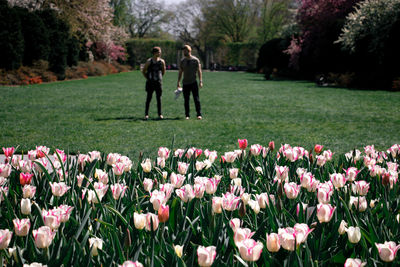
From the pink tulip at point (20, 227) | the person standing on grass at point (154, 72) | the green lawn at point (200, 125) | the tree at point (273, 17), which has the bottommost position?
the green lawn at point (200, 125)

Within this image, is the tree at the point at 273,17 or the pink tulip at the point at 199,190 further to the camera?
the tree at the point at 273,17

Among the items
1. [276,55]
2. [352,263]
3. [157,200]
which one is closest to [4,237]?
[157,200]

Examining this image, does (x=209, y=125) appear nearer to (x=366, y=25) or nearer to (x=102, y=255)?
(x=102, y=255)

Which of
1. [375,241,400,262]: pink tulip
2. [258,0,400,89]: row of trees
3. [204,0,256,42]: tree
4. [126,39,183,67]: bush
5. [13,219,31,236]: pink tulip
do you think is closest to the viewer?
[375,241,400,262]: pink tulip

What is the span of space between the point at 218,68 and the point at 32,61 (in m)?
35.9

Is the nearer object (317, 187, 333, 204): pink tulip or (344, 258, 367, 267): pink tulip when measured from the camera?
(344, 258, 367, 267): pink tulip

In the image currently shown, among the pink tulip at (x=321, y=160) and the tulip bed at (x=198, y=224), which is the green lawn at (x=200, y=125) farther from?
the tulip bed at (x=198, y=224)

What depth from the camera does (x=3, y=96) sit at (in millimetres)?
14281

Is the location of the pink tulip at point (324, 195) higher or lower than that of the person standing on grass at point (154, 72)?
lower

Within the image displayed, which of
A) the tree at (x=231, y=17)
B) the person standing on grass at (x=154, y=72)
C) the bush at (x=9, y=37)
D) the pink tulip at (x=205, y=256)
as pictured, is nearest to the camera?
the pink tulip at (x=205, y=256)

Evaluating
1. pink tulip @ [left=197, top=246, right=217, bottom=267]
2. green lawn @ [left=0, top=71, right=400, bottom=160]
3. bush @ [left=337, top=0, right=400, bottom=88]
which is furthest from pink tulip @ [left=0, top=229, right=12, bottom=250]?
bush @ [left=337, top=0, right=400, bottom=88]

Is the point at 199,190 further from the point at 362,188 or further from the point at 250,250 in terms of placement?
the point at 362,188

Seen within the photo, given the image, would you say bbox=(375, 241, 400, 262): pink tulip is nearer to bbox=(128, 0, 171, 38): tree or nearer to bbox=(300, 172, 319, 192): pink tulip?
bbox=(300, 172, 319, 192): pink tulip

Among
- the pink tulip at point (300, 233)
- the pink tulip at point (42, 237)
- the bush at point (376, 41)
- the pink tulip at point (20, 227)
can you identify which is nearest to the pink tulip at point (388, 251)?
the pink tulip at point (300, 233)
